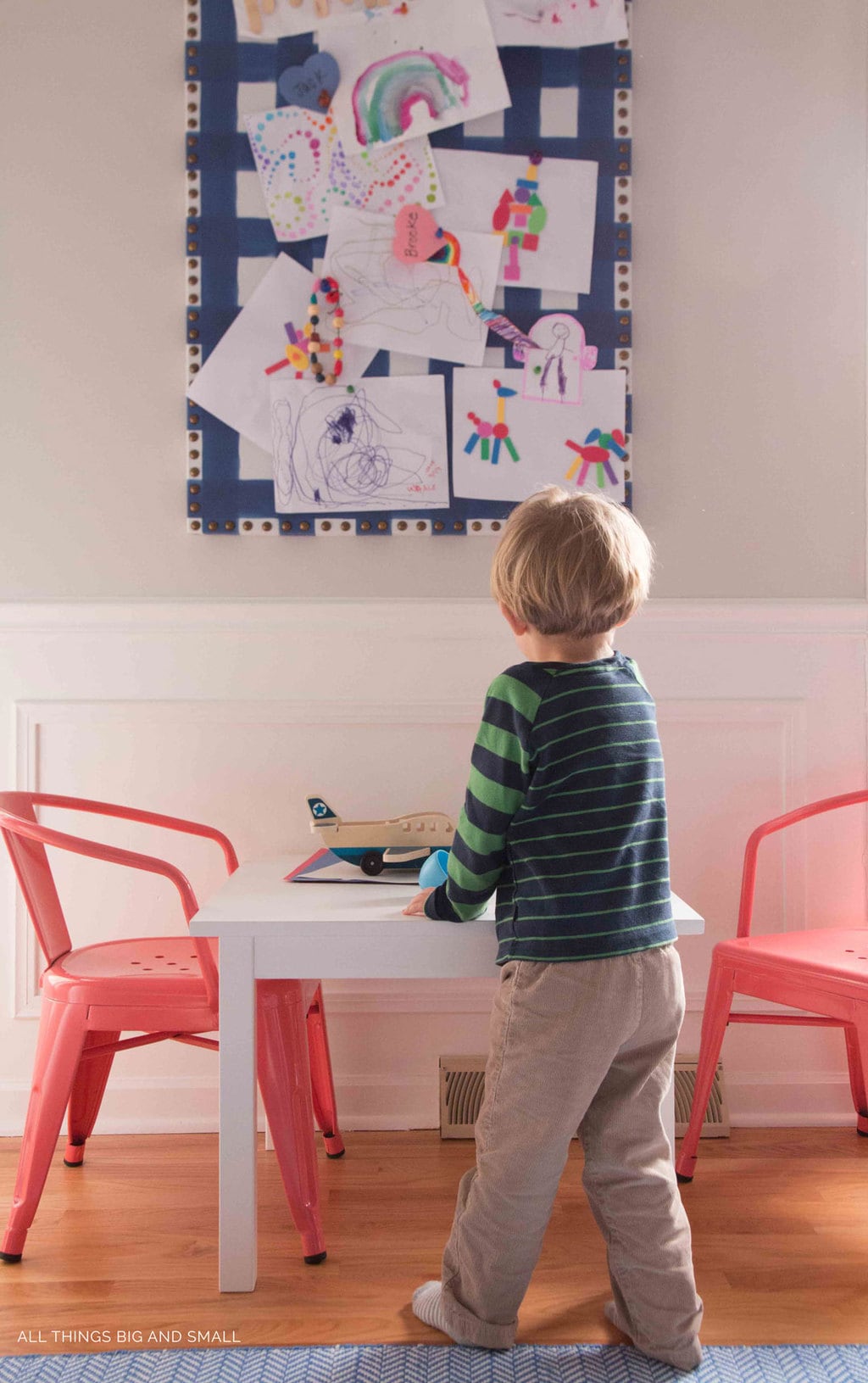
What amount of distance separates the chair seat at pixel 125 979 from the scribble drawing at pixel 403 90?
1.63 metres

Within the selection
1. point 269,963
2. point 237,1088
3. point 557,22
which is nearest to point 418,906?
point 269,963

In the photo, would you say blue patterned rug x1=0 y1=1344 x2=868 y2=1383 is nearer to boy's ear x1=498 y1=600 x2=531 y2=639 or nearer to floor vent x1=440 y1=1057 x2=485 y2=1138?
floor vent x1=440 y1=1057 x2=485 y2=1138

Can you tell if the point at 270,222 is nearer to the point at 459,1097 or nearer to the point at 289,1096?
the point at 289,1096

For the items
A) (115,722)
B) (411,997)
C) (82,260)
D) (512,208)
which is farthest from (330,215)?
(411,997)

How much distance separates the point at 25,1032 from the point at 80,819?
0.44 metres

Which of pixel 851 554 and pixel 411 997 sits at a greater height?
pixel 851 554

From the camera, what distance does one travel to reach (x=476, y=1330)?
1439mm

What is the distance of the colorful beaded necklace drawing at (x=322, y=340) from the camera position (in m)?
2.16

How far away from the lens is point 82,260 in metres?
2.19

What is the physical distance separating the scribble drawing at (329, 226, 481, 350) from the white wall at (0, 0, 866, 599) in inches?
13.5

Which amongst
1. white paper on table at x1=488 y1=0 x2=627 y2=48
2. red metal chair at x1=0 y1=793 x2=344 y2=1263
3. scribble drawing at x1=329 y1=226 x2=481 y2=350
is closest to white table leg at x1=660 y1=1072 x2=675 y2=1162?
red metal chair at x1=0 y1=793 x2=344 y2=1263

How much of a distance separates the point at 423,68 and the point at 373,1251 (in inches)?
85.2

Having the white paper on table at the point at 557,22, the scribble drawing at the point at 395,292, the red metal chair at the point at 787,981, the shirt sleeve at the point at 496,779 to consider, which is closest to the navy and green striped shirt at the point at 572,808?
the shirt sleeve at the point at 496,779

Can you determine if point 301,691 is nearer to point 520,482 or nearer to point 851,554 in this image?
point 520,482
